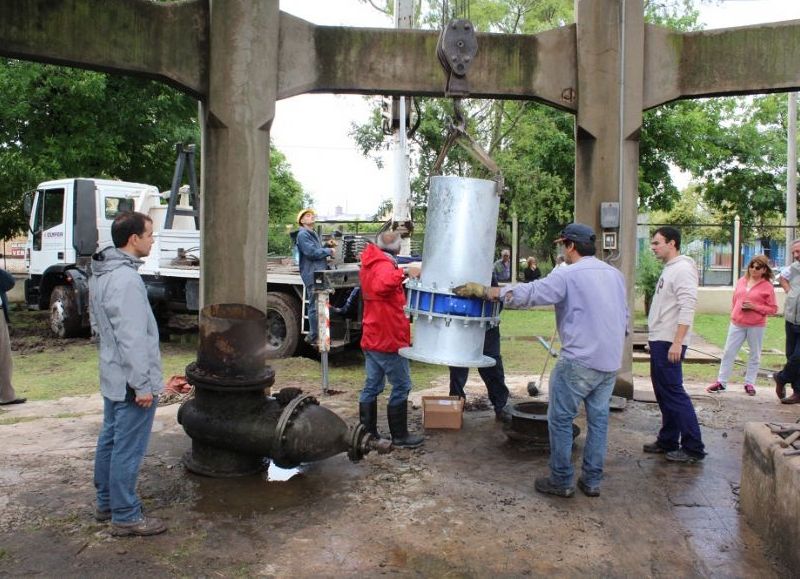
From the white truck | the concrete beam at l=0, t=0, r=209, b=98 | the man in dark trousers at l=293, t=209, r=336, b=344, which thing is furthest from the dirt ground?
the white truck

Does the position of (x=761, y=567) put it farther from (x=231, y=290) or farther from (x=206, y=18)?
(x=206, y=18)

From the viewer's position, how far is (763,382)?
9.25 meters

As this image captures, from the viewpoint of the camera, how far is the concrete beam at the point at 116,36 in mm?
5383

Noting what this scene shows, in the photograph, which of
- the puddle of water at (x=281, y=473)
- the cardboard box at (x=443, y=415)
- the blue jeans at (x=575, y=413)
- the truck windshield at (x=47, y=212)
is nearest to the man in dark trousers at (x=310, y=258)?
the cardboard box at (x=443, y=415)

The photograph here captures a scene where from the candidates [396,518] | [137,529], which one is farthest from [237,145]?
[396,518]

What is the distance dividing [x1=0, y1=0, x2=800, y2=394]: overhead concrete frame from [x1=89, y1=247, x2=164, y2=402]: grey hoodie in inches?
87.3

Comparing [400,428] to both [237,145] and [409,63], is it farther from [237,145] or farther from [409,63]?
[409,63]

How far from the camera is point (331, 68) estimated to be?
6.80 metres

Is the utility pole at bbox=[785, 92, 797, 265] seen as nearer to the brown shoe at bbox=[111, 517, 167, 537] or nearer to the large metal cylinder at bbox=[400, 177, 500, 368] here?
the large metal cylinder at bbox=[400, 177, 500, 368]

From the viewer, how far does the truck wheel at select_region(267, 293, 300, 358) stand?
10336 mm

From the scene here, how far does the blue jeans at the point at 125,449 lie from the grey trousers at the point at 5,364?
4078 mm

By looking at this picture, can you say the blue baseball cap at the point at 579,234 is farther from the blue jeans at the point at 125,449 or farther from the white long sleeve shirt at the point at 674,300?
the blue jeans at the point at 125,449

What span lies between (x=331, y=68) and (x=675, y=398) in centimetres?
420

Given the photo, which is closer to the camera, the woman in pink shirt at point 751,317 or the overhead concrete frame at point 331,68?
the overhead concrete frame at point 331,68
